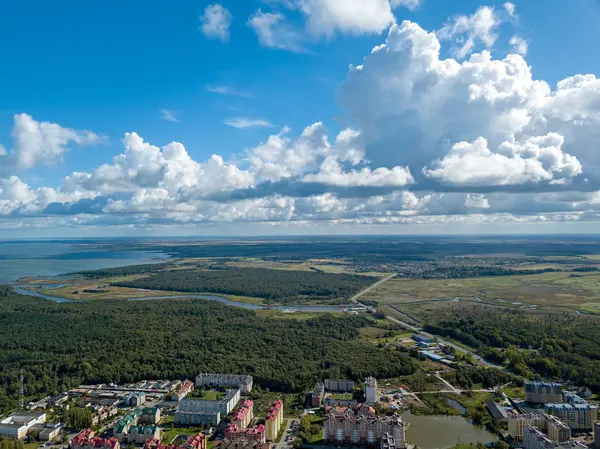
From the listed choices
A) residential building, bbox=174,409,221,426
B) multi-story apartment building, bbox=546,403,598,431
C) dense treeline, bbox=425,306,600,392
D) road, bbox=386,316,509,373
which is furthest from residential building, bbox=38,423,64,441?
dense treeline, bbox=425,306,600,392

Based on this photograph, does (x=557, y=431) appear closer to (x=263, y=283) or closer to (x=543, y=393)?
(x=543, y=393)

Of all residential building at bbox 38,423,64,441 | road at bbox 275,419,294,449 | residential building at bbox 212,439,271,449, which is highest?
residential building at bbox 212,439,271,449

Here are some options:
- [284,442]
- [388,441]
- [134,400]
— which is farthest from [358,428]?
[134,400]

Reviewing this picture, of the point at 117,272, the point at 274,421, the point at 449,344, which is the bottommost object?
the point at 449,344

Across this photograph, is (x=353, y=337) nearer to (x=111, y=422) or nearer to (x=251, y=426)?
(x=251, y=426)

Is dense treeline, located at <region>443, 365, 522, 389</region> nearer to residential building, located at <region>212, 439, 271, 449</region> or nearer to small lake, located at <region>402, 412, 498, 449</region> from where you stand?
small lake, located at <region>402, 412, 498, 449</region>

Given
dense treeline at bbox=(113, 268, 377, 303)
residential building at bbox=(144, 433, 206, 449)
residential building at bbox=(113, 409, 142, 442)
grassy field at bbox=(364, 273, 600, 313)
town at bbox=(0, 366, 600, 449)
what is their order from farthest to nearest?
1. dense treeline at bbox=(113, 268, 377, 303)
2. grassy field at bbox=(364, 273, 600, 313)
3. residential building at bbox=(113, 409, 142, 442)
4. town at bbox=(0, 366, 600, 449)
5. residential building at bbox=(144, 433, 206, 449)
